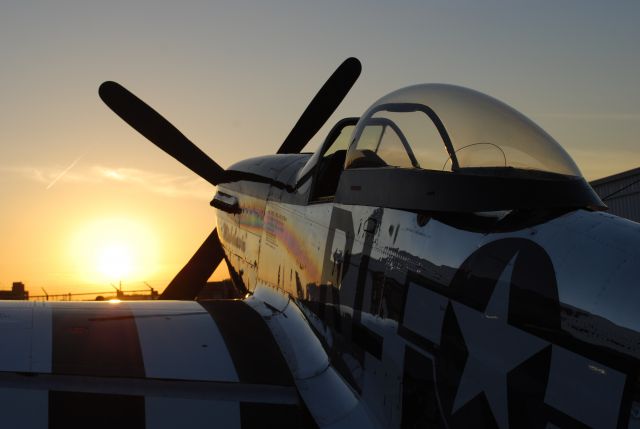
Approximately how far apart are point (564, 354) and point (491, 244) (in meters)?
0.65

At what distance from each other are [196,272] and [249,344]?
5.38 metres

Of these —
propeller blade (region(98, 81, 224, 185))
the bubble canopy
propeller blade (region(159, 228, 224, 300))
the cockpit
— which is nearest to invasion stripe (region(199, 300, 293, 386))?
the cockpit

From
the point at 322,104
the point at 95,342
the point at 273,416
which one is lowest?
the point at 273,416

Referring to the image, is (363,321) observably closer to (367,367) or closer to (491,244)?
(367,367)

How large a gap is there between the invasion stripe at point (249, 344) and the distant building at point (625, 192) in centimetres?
1939

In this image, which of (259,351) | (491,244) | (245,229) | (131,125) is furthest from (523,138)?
(131,125)

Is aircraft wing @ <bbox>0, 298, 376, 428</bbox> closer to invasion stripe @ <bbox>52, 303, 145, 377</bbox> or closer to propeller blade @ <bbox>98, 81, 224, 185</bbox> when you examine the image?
invasion stripe @ <bbox>52, 303, 145, 377</bbox>

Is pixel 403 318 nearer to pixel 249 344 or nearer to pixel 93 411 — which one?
pixel 249 344

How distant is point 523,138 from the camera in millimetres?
3871

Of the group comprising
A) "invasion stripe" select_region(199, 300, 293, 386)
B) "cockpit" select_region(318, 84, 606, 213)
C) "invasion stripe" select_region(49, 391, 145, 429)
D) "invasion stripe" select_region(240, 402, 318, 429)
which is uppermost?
"cockpit" select_region(318, 84, 606, 213)

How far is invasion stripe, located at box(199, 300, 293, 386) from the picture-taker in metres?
4.59

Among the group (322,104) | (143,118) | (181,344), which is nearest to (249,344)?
(181,344)

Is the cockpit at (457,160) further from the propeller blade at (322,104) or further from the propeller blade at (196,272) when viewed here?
the propeller blade at (322,104)

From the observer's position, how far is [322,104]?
36.4 feet
